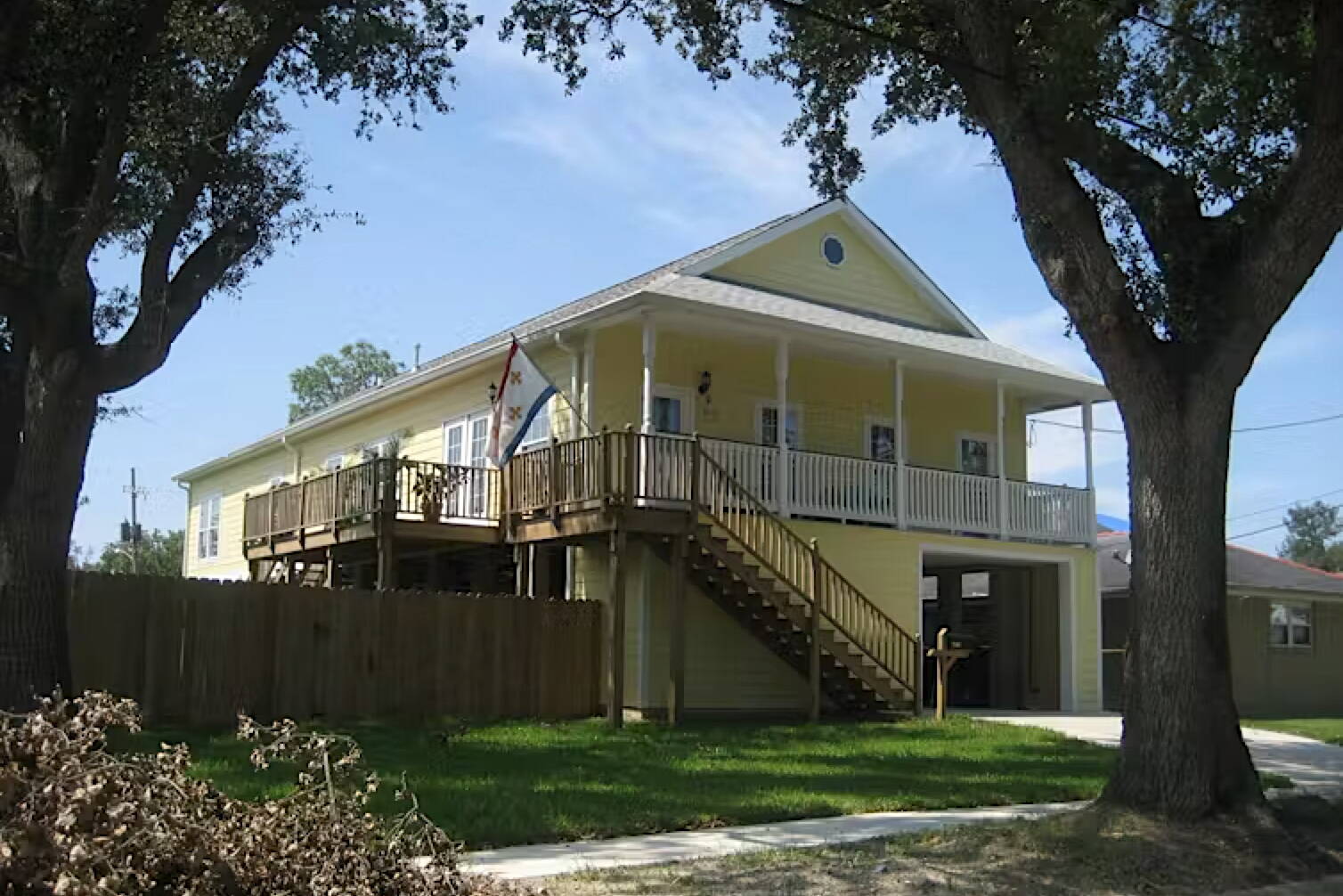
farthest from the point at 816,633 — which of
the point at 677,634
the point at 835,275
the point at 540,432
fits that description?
the point at 835,275

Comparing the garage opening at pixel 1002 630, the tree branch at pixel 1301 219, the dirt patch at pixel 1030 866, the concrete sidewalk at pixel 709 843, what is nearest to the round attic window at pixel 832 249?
the garage opening at pixel 1002 630

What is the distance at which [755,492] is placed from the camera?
20.1 m

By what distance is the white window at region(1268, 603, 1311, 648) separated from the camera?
29.4m

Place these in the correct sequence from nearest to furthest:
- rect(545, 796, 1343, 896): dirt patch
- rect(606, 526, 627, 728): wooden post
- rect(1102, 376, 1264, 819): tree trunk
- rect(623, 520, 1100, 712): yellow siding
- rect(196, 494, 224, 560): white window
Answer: rect(545, 796, 1343, 896): dirt patch → rect(1102, 376, 1264, 819): tree trunk → rect(606, 526, 627, 728): wooden post → rect(623, 520, 1100, 712): yellow siding → rect(196, 494, 224, 560): white window

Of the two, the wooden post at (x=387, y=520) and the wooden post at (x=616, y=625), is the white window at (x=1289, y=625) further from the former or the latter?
the wooden post at (x=387, y=520)

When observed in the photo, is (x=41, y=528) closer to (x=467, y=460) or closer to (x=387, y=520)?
(x=387, y=520)

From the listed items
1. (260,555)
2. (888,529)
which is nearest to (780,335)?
(888,529)

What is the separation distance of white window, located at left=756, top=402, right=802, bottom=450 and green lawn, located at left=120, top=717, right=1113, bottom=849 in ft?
20.0

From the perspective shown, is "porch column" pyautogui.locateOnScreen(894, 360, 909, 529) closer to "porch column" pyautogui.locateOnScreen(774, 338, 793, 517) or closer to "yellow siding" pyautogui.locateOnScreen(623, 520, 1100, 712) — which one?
"yellow siding" pyautogui.locateOnScreen(623, 520, 1100, 712)

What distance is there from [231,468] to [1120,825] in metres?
30.9

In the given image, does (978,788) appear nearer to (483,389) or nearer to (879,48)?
(879,48)

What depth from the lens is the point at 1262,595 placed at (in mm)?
28719

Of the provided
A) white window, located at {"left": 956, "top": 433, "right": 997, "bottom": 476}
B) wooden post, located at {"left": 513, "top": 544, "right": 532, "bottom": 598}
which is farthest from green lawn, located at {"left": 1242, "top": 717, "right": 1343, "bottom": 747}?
wooden post, located at {"left": 513, "top": 544, "right": 532, "bottom": 598}

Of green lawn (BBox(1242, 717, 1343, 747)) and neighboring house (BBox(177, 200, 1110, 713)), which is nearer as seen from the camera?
neighboring house (BBox(177, 200, 1110, 713))
